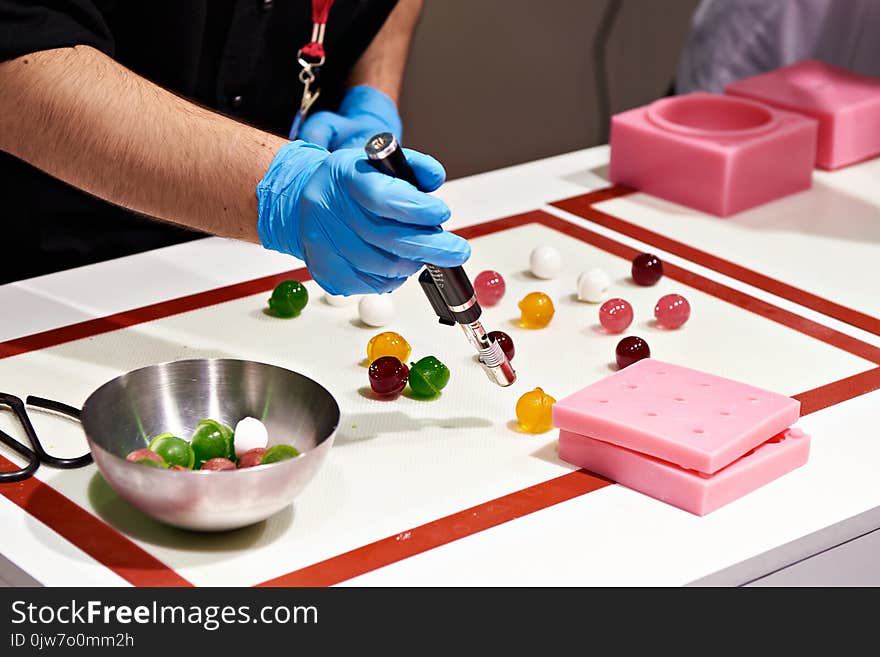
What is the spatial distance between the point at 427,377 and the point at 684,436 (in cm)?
27

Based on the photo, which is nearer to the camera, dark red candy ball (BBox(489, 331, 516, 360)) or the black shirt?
dark red candy ball (BBox(489, 331, 516, 360))

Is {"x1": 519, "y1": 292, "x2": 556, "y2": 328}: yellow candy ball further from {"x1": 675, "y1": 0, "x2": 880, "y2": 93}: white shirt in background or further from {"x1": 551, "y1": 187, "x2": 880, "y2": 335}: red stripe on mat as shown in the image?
{"x1": 675, "y1": 0, "x2": 880, "y2": 93}: white shirt in background

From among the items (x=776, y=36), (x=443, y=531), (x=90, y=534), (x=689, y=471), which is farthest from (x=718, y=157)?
(x=90, y=534)

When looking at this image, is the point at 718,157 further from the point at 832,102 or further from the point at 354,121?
the point at 354,121

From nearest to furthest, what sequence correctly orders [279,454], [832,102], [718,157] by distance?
[279,454]
[718,157]
[832,102]

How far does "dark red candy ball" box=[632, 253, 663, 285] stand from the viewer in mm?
1546

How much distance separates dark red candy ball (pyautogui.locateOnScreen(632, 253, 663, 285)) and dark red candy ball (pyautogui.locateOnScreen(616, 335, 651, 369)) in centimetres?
21

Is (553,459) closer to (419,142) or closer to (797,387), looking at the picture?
(797,387)

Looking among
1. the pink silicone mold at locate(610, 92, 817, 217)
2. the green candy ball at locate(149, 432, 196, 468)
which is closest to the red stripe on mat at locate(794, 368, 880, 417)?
the pink silicone mold at locate(610, 92, 817, 217)

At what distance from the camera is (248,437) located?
1108mm

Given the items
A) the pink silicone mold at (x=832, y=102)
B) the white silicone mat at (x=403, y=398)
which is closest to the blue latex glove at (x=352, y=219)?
the white silicone mat at (x=403, y=398)

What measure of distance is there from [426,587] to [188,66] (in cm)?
94

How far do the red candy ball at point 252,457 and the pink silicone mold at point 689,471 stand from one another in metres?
0.27

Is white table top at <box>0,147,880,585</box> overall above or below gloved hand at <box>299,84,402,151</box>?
below
